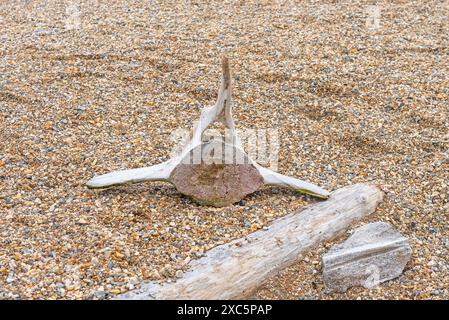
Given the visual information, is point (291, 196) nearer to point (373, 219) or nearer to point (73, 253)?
point (373, 219)

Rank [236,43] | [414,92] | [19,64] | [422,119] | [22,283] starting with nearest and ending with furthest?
[22,283] < [422,119] < [414,92] < [19,64] < [236,43]

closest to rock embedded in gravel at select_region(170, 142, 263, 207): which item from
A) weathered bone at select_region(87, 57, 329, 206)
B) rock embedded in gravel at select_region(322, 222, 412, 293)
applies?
weathered bone at select_region(87, 57, 329, 206)

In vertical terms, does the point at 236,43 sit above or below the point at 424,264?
above

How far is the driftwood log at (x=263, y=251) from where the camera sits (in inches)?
115

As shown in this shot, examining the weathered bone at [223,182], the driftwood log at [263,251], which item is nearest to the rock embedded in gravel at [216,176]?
the weathered bone at [223,182]

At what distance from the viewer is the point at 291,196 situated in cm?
368

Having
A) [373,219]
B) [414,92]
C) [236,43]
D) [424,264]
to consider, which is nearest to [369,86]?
[414,92]

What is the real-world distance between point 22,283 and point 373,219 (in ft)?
6.49

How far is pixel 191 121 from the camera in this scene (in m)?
4.56

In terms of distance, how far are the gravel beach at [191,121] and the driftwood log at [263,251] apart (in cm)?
7

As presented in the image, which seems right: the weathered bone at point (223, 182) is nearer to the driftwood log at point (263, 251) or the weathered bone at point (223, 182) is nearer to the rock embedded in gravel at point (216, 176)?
A: the rock embedded in gravel at point (216, 176)

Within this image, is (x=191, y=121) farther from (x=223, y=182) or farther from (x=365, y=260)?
(x=365, y=260)

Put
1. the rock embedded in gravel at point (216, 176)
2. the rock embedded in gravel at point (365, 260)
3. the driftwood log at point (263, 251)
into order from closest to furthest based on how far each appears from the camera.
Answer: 1. the driftwood log at point (263, 251)
2. the rock embedded in gravel at point (365, 260)
3. the rock embedded in gravel at point (216, 176)

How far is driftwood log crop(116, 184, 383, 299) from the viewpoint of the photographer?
2912mm
